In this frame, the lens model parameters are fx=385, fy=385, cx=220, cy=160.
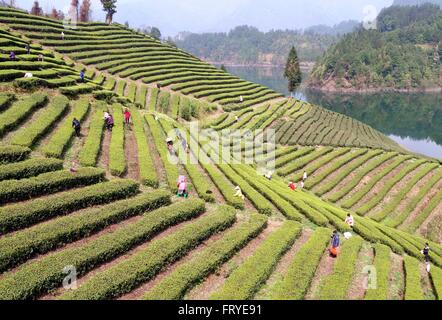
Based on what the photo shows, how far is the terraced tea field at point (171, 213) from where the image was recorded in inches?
631

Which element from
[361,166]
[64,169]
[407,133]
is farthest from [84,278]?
[407,133]

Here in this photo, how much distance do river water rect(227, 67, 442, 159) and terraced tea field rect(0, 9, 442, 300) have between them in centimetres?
5611

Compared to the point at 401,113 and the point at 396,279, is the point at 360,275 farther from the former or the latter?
the point at 401,113

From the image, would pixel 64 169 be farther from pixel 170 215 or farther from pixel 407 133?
pixel 407 133

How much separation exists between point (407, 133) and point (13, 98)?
106829mm

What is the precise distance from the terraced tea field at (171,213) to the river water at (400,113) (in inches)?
2209

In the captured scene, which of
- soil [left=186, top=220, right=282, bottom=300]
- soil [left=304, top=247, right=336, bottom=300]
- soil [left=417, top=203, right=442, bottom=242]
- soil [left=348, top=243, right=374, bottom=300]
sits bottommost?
soil [left=417, top=203, right=442, bottom=242]

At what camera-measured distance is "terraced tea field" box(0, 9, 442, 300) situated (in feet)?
52.5

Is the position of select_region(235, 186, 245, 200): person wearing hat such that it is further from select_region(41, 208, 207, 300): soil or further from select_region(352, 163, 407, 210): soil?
select_region(352, 163, 407, 210): soil

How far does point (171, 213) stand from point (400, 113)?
140424 millimetres

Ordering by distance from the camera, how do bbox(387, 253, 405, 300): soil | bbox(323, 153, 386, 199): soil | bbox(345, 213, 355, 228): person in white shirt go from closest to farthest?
bbox(387, 253, 405, 300): soil → bbox(345, 213, 355, 228): person in white shirt → bbox(323, 153, 386, 199): soil

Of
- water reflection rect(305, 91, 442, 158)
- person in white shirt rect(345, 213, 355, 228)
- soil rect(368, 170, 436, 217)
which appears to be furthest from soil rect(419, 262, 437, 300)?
water reflection rect(305, 91, 442, 158)

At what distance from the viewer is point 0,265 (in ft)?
48.1

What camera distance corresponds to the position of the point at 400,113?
14150cm
